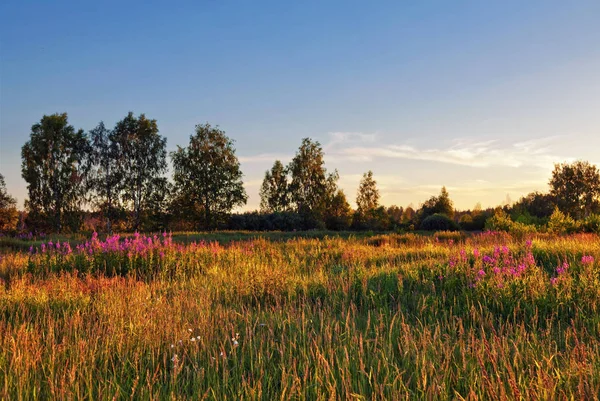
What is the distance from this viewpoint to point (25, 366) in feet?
12.2

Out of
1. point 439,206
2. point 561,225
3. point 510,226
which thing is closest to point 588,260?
point 510,226

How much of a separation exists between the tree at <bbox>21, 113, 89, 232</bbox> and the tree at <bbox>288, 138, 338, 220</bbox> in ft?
74.5

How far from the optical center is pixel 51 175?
3841 cm

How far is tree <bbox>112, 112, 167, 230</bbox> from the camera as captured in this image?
39625 millimetres

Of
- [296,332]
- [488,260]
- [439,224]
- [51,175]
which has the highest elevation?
[51,175]

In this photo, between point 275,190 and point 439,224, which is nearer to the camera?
point 439,224

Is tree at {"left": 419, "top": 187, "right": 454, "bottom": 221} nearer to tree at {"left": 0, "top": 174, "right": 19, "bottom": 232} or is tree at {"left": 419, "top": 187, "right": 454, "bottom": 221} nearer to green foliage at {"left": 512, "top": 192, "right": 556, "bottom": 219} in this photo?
green foliage at {"left": 512, "top": 192, "right": 556, "bottom": 219}

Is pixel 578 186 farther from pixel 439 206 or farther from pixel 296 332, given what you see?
pixel 296 332

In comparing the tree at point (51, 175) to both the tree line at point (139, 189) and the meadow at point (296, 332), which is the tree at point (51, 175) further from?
the meadow at point (296, 332)

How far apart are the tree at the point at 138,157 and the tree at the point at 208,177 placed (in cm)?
219

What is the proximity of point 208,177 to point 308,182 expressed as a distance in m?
13.9

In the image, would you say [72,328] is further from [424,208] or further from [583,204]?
[583,204]

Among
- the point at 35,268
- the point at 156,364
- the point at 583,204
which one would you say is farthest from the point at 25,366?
the point at 583,204

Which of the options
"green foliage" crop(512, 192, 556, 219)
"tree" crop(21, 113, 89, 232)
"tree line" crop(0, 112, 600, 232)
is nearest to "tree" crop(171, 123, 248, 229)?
"tree line" crop(0, 112, 600, 232)
